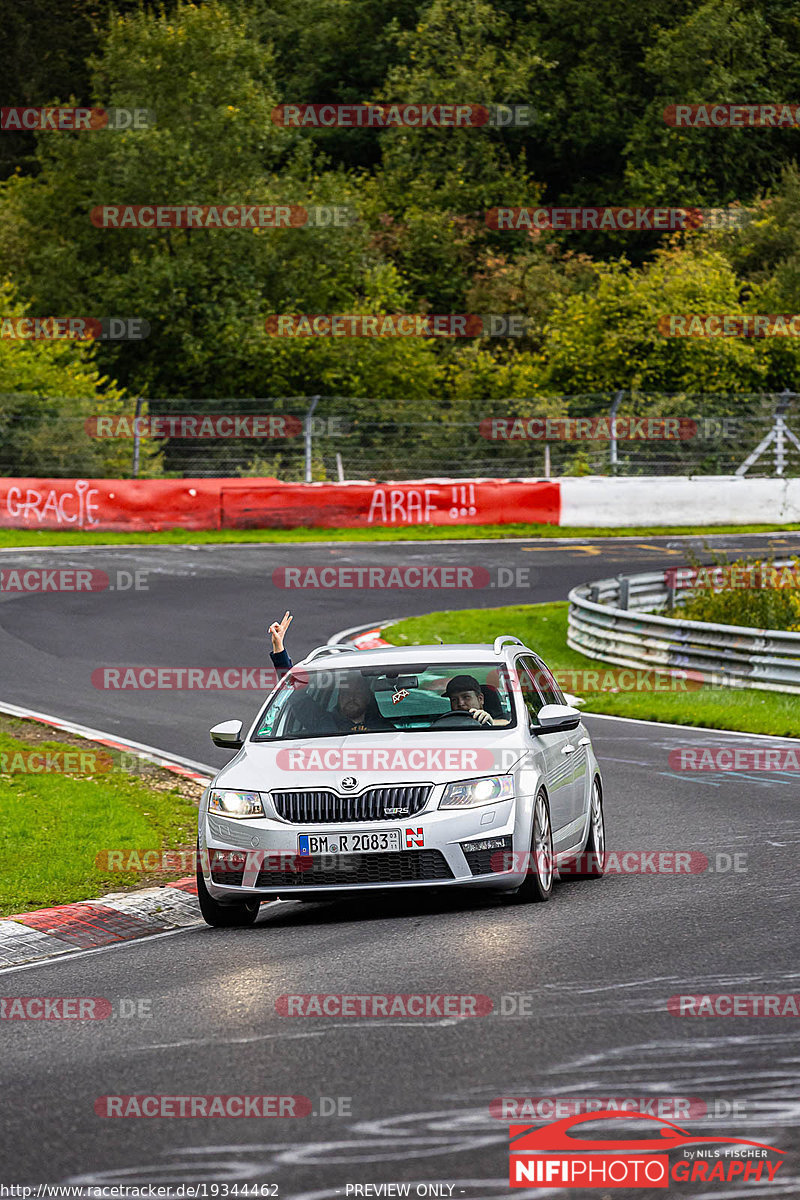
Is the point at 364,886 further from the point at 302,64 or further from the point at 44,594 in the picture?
the point at 302,64

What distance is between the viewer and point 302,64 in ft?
233

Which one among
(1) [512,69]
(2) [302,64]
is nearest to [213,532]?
(1) [512,69]

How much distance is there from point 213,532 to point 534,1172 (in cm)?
3019

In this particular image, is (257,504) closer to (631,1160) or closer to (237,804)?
(237,804)

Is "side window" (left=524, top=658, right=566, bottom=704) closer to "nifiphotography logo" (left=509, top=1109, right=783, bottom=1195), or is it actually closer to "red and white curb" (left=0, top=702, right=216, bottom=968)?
"red and white curb" (left=0, top=702, right=216, bottom=968)

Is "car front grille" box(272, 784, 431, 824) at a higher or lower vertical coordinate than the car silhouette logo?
higher

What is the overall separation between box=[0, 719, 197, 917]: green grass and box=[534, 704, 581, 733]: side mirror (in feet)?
9.42

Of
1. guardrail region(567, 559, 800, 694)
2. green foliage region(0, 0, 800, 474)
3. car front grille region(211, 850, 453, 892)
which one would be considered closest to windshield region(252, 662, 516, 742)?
car front grille region(211, 850, 453, 892)

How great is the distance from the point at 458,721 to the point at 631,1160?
4.86 m

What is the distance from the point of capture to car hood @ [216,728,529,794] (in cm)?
900

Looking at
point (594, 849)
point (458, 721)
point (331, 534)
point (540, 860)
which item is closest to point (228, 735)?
point (458, 721)

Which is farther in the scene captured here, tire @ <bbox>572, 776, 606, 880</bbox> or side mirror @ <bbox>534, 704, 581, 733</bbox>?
tire @ <bbox>572, 776, 606, 880</bbox>

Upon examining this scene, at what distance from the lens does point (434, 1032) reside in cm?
659

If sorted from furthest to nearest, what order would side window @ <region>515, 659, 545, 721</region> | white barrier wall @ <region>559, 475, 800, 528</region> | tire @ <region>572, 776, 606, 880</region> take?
white barrier wall @ <region>559, 475, 800, 528</region>
tire @ <region>572, 776, 606, 880</region>
side window @ <region>515, 659, 545, 721</region>
